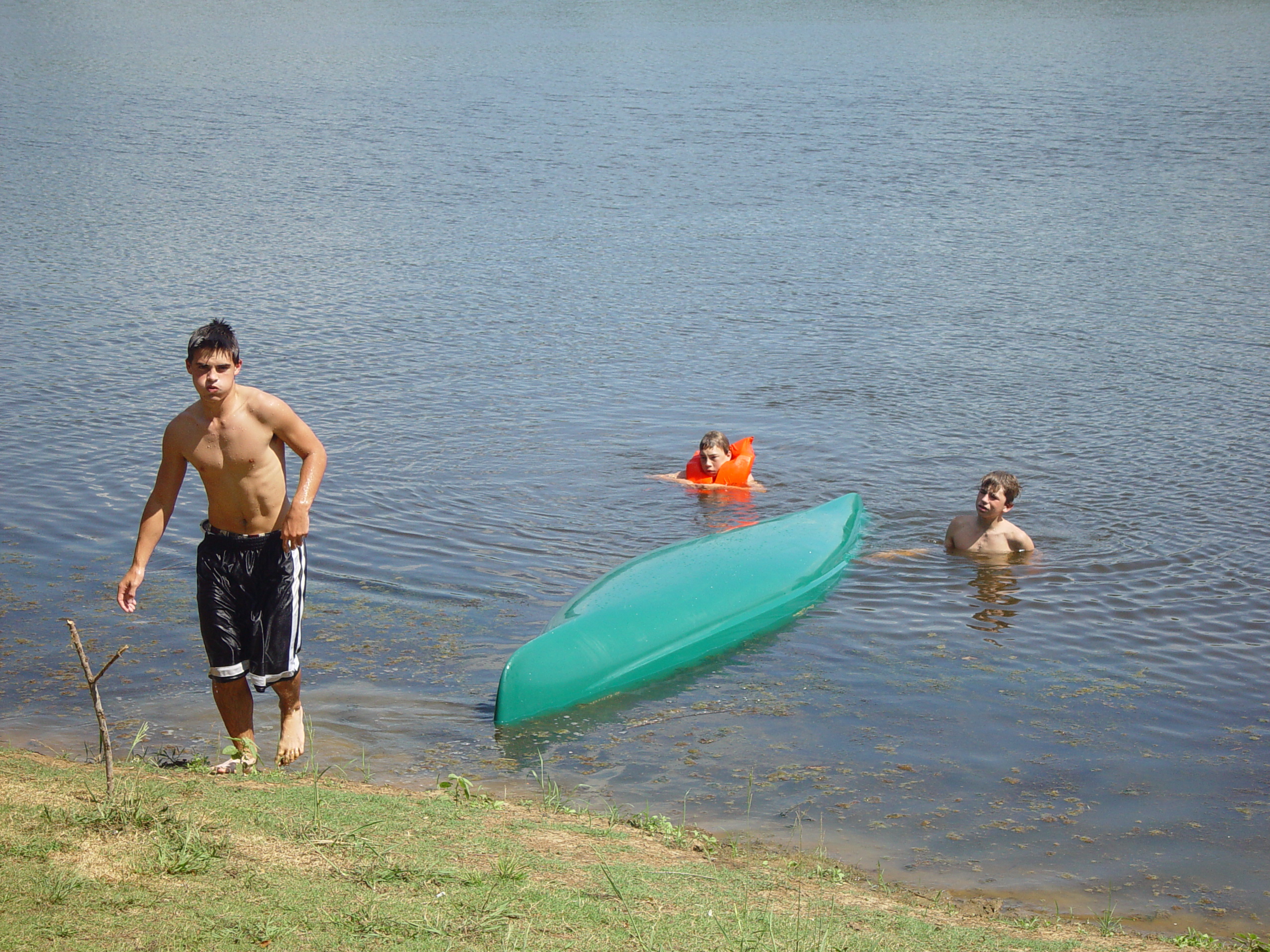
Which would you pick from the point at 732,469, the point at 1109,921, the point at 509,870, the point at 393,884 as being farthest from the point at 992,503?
the point at 393,884

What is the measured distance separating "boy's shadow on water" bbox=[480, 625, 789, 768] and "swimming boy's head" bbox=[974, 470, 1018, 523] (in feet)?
8.49

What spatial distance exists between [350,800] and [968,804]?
2623 millimetres

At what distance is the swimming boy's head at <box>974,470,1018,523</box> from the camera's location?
821 cm

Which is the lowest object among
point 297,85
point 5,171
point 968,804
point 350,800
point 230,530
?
point 968,804

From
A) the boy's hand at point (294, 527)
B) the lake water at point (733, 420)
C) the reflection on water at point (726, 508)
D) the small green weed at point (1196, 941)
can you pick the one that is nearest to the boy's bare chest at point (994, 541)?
the lake water at point (733, 420)

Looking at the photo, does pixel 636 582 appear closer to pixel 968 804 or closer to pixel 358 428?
pixel 968 804

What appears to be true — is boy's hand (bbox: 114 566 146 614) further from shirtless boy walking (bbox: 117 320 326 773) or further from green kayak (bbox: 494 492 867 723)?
green kayak (bbox: 494 492 867 723)

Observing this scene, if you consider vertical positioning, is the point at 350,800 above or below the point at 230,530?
below

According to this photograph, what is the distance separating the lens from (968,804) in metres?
5.23

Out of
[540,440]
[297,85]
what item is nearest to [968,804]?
[540,440]

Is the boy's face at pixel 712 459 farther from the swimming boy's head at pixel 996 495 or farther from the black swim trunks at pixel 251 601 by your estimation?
the black swim trunks at pixel 251 601

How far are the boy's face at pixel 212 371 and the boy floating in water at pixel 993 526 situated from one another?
536 centimetres

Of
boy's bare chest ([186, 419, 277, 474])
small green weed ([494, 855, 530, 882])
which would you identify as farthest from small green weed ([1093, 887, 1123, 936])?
boy's bare chest ([186, 419, 277, 474])

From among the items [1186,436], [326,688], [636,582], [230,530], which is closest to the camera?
[230,530]
